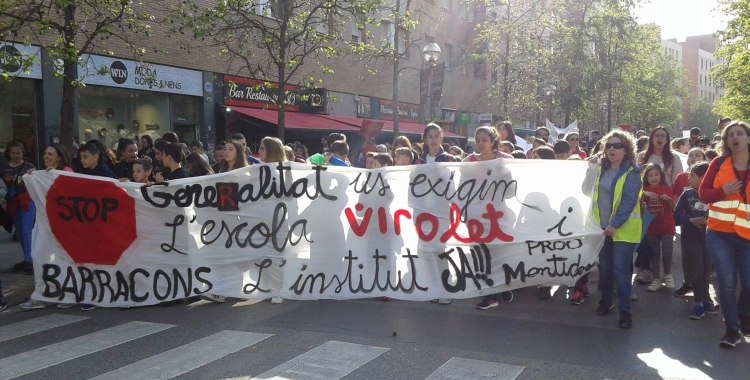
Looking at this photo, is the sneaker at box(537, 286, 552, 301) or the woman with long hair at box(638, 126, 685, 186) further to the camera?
the woman with long hair at box(638, 126, 685, 186)

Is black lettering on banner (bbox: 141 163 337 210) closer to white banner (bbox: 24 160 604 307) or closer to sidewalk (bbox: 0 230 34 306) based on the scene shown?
white banner (bbox: 24 160 604 307)

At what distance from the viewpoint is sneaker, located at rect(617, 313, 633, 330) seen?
6051 millimetres

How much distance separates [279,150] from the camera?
7402mm

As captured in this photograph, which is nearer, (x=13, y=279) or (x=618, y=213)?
(x=618, y=213)

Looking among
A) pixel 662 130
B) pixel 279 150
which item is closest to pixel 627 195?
pixel 662 130

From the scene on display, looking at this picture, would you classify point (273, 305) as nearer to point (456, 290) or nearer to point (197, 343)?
point (197, 343)

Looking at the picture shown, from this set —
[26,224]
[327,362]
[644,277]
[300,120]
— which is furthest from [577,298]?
[300,120]

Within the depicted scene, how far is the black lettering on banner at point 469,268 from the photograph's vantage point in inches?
259

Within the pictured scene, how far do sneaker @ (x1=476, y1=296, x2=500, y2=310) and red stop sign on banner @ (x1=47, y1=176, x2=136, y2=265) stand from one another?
3.63m

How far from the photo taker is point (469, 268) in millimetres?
6613

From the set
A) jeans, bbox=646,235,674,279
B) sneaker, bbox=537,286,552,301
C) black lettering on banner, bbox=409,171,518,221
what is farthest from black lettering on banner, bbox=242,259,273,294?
jeans, bbox=646,235,674,279

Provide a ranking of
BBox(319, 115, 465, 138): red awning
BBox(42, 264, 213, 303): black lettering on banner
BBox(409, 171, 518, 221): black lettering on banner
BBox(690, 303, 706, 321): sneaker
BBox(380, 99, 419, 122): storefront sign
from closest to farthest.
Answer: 1. BBox(690, 303, 706, 321): sneaker
2. BBox(409, 171, 518, 221): black lettering on banner
3. BBox(42, 264, 213, 303): black lettering on banner
4. BBox(319, 115, 465, 138): red awning
5. BBox(380, 99, 419, 122): storefront sign

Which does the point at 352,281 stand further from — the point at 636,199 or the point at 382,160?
the point at 636,199

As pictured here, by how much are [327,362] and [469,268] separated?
6.83 ft
